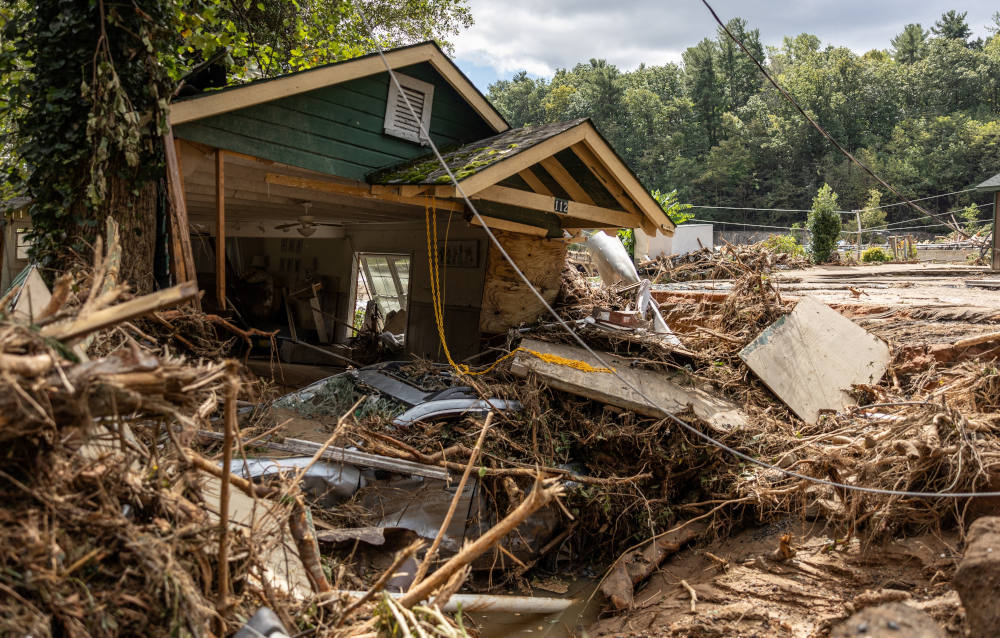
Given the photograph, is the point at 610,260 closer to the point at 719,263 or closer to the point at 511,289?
the point at 719,263

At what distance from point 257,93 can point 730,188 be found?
201 ft

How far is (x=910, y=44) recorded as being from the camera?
7431 cm

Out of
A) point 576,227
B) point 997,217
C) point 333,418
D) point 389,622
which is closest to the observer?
point 389,622

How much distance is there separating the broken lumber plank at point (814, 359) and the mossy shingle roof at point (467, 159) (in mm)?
3451

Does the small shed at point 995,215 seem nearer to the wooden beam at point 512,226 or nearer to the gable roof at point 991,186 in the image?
the gable roof at point 991,186

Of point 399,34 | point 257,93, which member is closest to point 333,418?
point 257,93

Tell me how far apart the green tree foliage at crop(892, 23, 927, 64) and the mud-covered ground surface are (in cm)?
8693

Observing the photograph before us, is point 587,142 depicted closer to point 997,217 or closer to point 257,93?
point 257,93

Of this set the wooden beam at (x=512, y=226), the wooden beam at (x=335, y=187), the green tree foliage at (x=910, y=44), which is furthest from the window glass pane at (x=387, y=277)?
the green tree foliage at (x=910, y=44)

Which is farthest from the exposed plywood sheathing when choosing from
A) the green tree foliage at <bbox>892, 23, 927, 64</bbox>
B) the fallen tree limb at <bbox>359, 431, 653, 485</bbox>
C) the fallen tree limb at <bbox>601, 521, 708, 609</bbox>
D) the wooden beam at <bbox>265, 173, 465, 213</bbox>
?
the green tree foliage at <bbox>892, 23, 927, 64</bbox>

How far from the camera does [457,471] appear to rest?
5383 mm

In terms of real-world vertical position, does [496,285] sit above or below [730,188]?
below

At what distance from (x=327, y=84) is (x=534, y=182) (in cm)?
273

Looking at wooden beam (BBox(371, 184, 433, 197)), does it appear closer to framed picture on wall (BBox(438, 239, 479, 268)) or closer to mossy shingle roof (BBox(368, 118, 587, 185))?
mossy shingle roof (BBox(368, 118, 587, 185))
